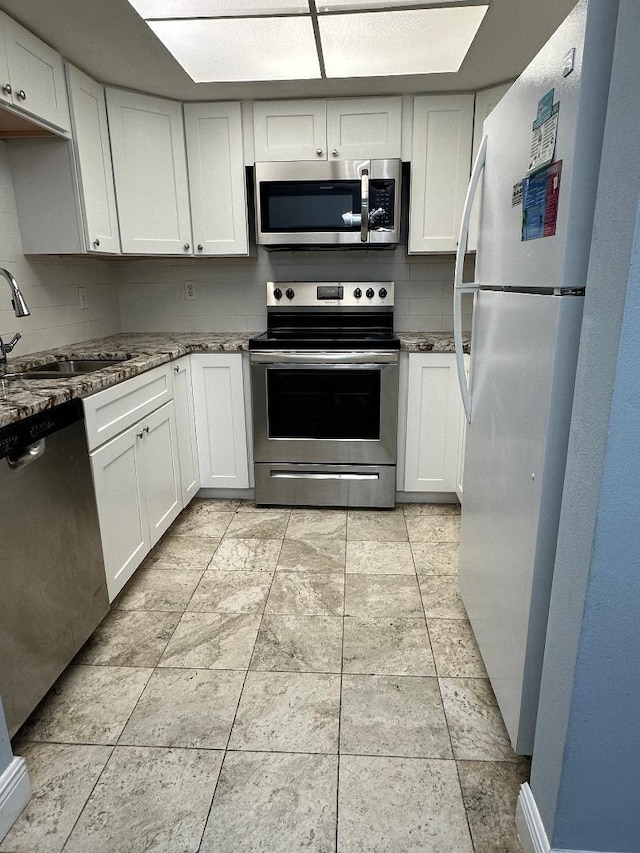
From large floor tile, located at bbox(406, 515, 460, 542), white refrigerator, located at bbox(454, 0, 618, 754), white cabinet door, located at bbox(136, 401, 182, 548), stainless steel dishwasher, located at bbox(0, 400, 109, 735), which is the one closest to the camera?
white refrigerator, located at bbox(454, 0, 618, 754)

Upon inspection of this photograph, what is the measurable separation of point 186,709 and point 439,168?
276 centimetres

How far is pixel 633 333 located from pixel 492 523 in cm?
84

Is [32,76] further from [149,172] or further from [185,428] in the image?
[185,428]

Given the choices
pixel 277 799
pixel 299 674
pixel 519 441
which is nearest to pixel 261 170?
pixel 519 441

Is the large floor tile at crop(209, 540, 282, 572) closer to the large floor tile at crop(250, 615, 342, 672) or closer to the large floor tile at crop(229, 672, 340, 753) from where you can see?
the large floor tile at crop(250, 615, 342, 672)

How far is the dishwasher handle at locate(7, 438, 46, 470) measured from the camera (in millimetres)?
1388

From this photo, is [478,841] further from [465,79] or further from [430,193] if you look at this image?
[465,79]

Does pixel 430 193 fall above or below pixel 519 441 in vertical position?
above

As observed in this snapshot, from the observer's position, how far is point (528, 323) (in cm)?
123

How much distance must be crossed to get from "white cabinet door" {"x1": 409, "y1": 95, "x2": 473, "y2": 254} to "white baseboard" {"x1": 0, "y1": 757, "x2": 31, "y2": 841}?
276cm

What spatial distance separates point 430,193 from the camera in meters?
2.90

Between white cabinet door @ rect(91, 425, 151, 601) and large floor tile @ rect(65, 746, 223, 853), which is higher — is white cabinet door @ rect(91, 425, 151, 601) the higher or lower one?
the higher one

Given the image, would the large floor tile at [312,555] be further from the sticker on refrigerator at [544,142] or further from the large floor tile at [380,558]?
the sticker on refrigerator at [544,142]

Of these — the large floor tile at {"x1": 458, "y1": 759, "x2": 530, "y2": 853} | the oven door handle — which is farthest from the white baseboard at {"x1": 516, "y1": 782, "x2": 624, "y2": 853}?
the oven door handle
